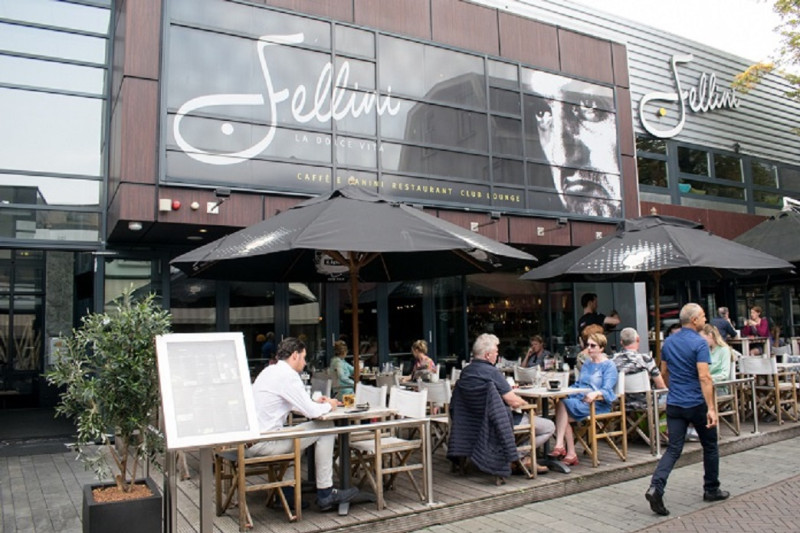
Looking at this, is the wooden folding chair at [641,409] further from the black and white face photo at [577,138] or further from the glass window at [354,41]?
the glass window at [354,41]

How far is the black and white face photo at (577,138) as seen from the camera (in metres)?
11.6

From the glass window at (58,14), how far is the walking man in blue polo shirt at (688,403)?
30.2ft

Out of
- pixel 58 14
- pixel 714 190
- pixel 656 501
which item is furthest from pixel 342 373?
pixel 714 190

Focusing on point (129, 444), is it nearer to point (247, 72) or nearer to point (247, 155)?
point (247, 155)

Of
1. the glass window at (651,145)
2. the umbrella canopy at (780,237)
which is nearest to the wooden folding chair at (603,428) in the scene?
the umbrella canopy at (780,237)

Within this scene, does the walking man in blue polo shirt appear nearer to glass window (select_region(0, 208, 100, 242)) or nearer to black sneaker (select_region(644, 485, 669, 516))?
black sneaker (select_region(644, 485, 669, 516))

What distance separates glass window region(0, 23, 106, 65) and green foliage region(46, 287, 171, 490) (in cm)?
684

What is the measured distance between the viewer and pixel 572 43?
12.4 m

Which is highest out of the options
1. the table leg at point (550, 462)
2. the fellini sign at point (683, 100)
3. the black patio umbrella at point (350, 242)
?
the fellini sign at point (683, 100)

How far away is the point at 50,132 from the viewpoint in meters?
9.34

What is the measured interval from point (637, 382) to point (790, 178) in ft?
49.1

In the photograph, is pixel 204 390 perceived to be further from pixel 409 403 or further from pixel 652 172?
pixel 652 172

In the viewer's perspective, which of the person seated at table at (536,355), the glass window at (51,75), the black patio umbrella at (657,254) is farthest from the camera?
the person seated at table at (536,355)

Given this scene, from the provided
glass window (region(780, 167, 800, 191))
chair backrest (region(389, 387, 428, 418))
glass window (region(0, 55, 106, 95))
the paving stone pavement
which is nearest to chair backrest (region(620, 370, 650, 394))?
the paving stone pavement
